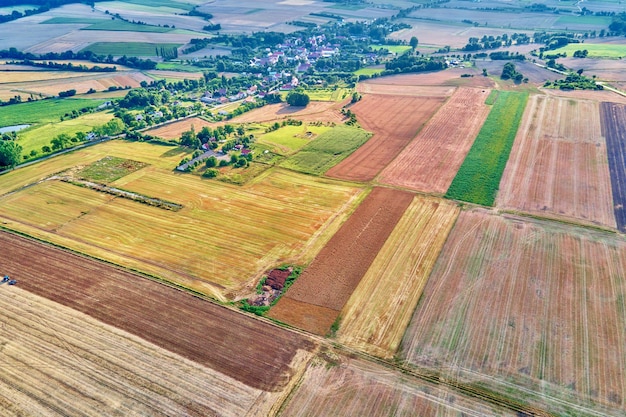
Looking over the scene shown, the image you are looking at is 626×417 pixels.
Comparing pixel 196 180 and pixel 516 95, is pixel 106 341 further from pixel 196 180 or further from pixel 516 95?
pixel 516 95

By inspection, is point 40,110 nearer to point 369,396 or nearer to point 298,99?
point 298,99

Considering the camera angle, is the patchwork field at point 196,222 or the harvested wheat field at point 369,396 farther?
the patchwork field at point 196,222

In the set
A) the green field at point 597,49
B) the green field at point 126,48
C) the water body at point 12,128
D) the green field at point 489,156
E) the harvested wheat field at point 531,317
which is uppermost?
the green field at point 126,48

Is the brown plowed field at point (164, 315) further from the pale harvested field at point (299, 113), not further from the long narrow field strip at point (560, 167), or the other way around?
the pale harvested field at point (299, 113)

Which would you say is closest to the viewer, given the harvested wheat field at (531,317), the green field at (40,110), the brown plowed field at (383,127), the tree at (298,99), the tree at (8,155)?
the harvested wheat field at (531,317)

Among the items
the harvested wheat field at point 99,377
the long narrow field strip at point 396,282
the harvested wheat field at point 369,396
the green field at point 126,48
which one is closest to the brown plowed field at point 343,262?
the long narrow field strip at point 396,282

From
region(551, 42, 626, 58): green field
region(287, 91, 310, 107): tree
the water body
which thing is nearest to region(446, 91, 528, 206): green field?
region(287, 91, 310, 107): tree

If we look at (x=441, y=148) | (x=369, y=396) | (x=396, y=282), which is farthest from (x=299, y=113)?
(x=369, y=396)
